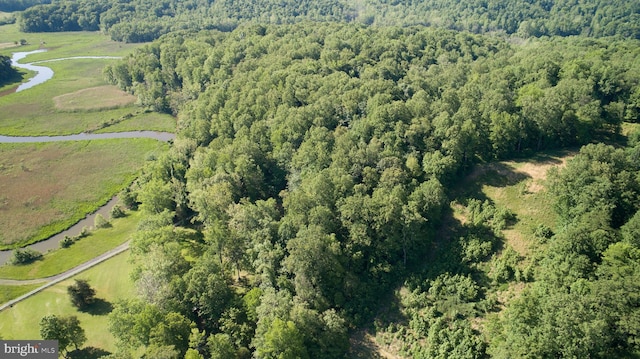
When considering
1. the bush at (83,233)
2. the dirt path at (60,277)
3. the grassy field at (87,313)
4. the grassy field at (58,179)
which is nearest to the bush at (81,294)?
the grassy field at (87,313)

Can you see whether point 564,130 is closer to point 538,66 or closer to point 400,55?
point 538,66

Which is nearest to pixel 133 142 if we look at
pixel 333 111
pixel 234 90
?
pixel 234 90

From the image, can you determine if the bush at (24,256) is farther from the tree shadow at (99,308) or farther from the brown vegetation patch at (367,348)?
the brown vegetation patch at (367,348)

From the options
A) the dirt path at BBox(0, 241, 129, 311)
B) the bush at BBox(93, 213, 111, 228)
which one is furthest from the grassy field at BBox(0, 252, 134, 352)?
the bush at BBox(93, 213, 111, 228)

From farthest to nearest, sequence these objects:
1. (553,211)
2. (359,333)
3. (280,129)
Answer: (280,129) < (553,211) < (359,333)

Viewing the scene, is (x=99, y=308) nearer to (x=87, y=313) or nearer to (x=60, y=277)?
(x=87, y=313)

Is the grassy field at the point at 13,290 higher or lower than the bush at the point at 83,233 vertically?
lower

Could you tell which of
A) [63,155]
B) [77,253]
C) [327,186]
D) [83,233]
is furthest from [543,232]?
[63,155]

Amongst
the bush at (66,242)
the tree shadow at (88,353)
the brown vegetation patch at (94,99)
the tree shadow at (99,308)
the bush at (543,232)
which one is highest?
the bush at (543,232)
